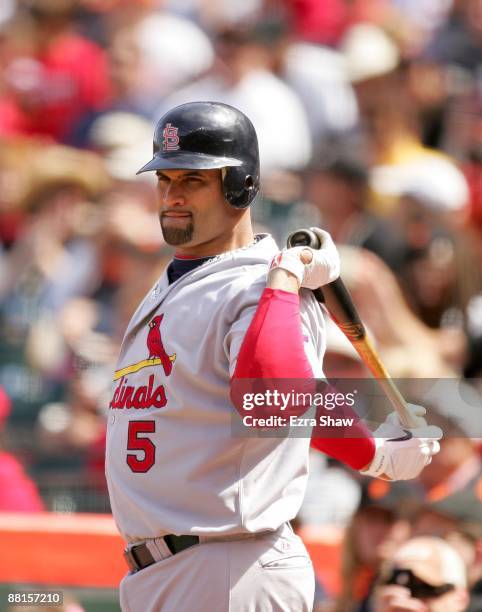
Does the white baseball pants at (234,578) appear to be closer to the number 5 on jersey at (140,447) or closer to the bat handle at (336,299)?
the number 5 on jersey at (140,447)

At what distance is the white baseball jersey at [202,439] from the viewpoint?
10.3ft

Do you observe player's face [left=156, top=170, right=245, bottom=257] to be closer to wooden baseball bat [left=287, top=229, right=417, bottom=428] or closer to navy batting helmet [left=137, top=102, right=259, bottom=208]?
navy batting helmet [left=137, top=102, right=259, bottom=208]

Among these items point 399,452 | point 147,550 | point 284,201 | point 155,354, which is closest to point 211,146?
point 155,354

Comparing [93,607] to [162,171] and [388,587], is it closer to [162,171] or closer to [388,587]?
[388,587]

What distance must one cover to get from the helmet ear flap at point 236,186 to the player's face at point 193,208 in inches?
1.0

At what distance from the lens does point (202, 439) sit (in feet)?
10.4

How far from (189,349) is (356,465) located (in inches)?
19.0

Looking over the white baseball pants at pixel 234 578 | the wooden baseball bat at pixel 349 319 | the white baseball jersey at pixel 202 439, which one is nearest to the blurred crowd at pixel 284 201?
the wooden baseball bat at pixel 349 319

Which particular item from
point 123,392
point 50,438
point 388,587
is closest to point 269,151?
point 50,438

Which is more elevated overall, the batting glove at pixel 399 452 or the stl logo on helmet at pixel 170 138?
the stl logo on helmet at pixel 170 138

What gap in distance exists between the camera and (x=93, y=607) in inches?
190

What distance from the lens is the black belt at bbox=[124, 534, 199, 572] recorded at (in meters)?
3.19

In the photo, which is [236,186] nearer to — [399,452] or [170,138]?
[170,138]

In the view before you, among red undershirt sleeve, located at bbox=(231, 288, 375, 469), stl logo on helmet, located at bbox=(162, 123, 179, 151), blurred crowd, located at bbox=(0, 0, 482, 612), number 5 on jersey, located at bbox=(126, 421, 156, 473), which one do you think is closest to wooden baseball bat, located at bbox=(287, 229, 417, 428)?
red undershirt sleeve, located at bbox=(231, 288, 375, 469)
